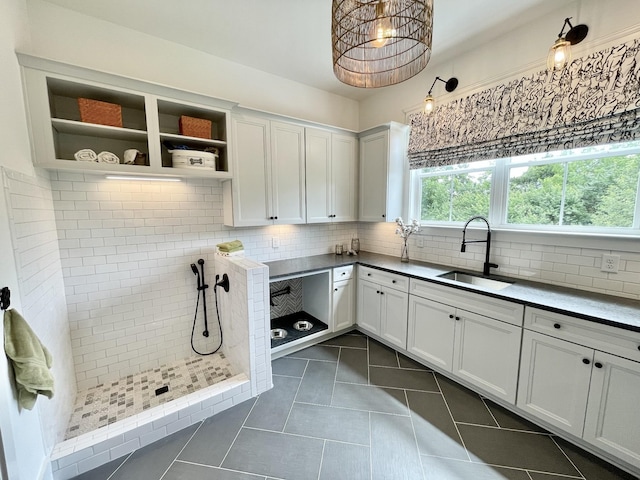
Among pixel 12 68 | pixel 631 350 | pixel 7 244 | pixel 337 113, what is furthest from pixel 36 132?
pixel 631 350

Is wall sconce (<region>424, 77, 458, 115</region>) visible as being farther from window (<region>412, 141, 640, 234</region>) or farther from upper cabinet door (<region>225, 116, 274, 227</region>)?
upper cabinet door (<region>225, 116, 274, 227</region>)

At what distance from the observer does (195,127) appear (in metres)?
2.20

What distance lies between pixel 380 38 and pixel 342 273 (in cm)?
208

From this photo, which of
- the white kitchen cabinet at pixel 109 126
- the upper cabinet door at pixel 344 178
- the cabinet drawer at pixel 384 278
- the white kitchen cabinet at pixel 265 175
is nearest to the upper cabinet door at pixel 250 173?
the white kitchen cabinet at pixel 265 175

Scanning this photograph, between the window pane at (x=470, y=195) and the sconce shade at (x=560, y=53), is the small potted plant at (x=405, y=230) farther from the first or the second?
the sconce shade at (x=560, y=53)

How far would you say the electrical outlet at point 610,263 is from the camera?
5.85ft

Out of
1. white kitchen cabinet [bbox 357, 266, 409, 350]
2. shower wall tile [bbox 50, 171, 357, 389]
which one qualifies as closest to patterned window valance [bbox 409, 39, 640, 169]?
white kitchen cabinet [bbox 357, 266, 409, 350]

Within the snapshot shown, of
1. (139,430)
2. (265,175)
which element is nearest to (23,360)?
(139,430)

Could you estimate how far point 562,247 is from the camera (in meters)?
2.01

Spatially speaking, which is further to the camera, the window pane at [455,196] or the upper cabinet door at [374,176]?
the upper cabinet door at [374,176]

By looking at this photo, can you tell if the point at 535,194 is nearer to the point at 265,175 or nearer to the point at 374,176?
the point at 374,176

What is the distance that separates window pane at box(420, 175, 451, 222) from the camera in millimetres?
2789

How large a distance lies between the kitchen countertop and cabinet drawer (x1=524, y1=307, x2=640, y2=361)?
0.04 metres

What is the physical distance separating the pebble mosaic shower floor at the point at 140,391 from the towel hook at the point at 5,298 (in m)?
1.19
